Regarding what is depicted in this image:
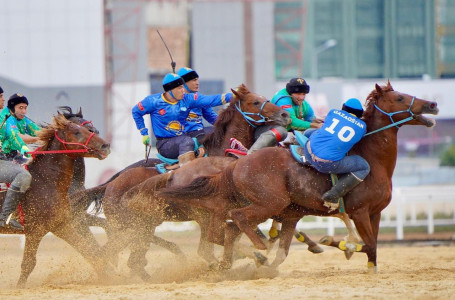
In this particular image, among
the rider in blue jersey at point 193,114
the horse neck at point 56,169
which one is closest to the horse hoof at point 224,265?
the rider in blue jersey at point 193,114

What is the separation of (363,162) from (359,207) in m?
0.53

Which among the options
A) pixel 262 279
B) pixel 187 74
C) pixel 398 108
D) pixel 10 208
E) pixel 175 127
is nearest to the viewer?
pixel 262 279

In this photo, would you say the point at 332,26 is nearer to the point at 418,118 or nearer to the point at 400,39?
the point at 400,39

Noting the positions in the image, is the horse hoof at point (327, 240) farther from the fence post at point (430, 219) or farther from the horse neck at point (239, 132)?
the fence post at point (430, 219)

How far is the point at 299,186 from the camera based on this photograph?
964cm

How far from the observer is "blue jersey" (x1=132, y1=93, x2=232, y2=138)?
10703 millimetres

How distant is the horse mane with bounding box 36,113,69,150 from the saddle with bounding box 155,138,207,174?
1.37 meters

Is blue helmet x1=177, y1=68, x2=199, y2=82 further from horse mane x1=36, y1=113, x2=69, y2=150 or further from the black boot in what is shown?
the black boot

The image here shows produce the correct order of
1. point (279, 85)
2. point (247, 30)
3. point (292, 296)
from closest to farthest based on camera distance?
point (292, 296) < point (247, 30) < point (279, 85)

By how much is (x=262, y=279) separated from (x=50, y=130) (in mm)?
3238

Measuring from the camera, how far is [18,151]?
1091 cm

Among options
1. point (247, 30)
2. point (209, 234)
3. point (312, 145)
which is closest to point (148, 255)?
point (209, 234)

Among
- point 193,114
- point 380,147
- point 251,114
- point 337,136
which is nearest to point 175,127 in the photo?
point 193,114

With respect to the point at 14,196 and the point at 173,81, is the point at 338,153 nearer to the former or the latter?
the point at 173,81
